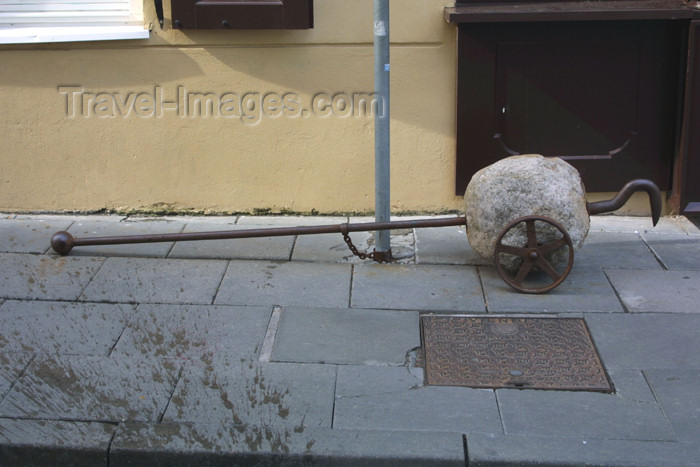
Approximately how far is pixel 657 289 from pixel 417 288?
147 centimetres

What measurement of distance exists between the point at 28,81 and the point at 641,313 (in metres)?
4.60

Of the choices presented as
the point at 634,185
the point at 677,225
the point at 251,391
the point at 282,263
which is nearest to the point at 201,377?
the point at 251,391

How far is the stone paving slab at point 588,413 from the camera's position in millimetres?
3727

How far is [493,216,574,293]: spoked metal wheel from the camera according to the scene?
499 cm

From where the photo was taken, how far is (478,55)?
6.10m

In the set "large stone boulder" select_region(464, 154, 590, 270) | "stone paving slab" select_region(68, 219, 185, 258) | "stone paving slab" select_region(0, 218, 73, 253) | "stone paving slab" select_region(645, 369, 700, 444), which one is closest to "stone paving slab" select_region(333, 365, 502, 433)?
"stone paving slab" select_region(645, 369, 700, 444)

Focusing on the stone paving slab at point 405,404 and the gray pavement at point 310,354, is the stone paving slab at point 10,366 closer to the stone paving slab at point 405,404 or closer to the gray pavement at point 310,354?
the gray pavement at point 310,354

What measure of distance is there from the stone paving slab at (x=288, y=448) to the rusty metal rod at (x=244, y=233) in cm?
178

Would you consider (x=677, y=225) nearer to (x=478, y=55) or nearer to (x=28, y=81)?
(x=478, y=55)

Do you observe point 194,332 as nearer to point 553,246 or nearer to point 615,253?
point 553,246

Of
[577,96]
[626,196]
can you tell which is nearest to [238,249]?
[626,196]

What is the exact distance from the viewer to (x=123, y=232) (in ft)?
20.1

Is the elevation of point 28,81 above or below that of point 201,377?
above

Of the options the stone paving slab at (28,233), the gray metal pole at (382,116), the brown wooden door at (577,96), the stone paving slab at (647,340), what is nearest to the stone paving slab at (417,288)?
the gray metal pole at (382,116)
